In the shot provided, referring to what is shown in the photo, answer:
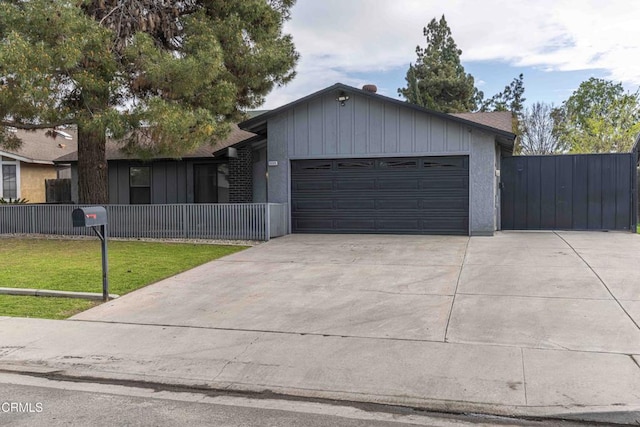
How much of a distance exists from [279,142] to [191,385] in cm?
1167

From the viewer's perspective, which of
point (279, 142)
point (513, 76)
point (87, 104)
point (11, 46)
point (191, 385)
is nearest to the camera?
point (191, 385)

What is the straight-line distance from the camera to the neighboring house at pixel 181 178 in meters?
17.9

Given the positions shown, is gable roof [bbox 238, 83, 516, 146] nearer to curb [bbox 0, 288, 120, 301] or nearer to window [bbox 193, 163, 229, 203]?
window [bbox 193, 163, 229, 203]

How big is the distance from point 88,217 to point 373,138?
30.6 ft

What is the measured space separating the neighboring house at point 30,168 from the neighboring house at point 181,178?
13.3 feet

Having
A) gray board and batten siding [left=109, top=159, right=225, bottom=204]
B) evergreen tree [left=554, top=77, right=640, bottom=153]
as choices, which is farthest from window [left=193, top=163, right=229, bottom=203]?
evergreen tree [left=554, top=77, right=640, bottom=153]

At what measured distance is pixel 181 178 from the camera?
1925 centimetres

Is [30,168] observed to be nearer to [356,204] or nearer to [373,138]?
[356,204]

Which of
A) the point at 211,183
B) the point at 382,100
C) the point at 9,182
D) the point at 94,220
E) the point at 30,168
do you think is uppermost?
the point at 382,100

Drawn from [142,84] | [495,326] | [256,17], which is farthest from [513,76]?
[495,326]

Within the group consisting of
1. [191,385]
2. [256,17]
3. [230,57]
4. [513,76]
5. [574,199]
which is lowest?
[191,385]

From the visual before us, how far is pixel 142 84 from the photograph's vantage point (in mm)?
13297

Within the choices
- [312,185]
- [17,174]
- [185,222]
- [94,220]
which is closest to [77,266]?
[94,220]

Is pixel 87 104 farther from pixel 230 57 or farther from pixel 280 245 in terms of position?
pixel 280 245
